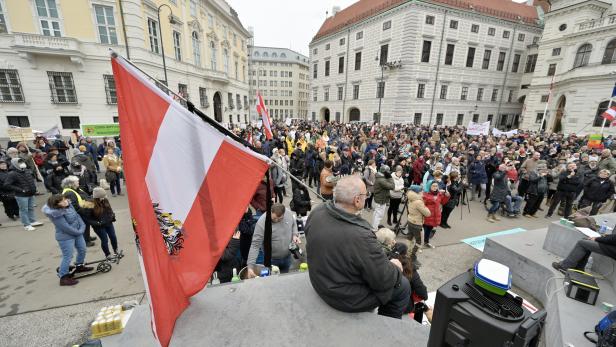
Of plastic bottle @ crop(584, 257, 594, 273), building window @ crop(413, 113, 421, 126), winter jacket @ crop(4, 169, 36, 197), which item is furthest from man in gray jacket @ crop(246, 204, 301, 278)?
building window @ crop(413, 113, 421, 126)

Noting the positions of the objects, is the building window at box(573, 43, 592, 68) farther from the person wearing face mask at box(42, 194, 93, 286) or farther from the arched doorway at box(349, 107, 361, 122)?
the person wearing face mask at box(42, 194, 93, 286)

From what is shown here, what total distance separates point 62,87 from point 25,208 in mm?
16415

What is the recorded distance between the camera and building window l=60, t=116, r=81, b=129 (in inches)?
727

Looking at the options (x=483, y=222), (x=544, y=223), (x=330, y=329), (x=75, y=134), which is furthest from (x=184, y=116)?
(x=75, y=134)

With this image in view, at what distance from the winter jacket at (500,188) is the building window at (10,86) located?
2706 centimetres

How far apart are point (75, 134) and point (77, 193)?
38.3ft

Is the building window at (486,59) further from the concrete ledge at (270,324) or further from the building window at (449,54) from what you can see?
the concrete ledge at (270,324)

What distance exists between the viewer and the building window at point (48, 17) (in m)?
16.6

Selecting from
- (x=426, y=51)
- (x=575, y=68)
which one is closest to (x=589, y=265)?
(x=426, y=51)

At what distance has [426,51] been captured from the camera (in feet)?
109

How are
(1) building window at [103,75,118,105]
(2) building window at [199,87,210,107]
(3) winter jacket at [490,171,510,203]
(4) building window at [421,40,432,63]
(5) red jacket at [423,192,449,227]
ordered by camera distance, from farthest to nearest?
(4) building window at [421,40,432,63]
(2) building window at [199,87,210,107]
(1) building window at [103,75,118,105]
(3) winter jacket at [490,171,510,203]
(5) red jacket at [423,192,449,227]

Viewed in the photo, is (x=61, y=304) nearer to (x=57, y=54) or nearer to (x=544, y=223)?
(x=544, y=223)

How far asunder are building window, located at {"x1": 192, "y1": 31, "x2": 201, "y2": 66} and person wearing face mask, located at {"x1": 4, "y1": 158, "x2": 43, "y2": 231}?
23783 millimetres

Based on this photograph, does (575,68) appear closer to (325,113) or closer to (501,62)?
(501,62)
